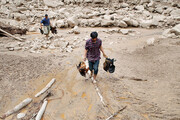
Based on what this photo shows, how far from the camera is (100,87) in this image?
3500 mm

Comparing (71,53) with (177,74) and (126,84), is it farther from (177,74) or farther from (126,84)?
(177,74)

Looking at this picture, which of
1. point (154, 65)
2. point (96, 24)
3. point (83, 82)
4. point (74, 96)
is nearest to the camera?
point (74, 96)

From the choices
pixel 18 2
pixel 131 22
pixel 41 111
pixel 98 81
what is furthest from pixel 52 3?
pixel 41 111

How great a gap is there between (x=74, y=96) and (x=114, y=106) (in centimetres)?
107

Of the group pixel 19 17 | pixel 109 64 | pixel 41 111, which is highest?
pixel 19 17

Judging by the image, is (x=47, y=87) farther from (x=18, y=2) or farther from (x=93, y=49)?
(x=18, y=2)

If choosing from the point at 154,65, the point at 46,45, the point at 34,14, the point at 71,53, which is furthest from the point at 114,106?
the point at 34,14

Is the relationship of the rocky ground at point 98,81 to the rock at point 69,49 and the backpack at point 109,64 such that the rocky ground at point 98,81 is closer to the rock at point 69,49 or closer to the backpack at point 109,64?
the rock at point 69,49

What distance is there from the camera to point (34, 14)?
13422 millimetres

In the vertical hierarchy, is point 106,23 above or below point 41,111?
above

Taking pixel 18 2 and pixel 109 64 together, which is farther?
pixel 18 2

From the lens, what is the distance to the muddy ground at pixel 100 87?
2703 mm

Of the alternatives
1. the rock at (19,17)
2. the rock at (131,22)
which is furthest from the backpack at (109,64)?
the rock at (19,17)

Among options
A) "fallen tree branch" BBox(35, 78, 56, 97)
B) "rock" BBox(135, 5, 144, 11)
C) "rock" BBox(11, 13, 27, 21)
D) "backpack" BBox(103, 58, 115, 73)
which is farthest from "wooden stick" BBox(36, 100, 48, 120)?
"rock" BBox(135, 5, 144, 11)
